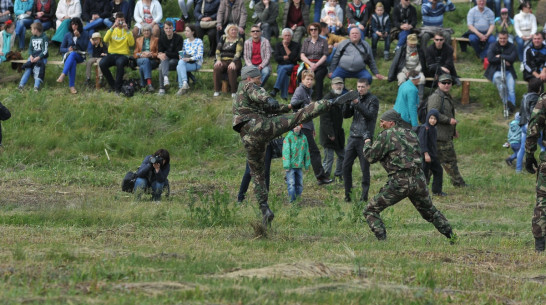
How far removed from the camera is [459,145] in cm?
2062

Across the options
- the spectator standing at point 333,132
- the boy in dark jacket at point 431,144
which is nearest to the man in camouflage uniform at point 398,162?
the boy in dark jacket at point 431,144

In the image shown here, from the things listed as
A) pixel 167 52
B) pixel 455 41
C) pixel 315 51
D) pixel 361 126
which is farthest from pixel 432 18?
pixel 361 126

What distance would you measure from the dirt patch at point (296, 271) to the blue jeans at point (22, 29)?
1779 centimetres

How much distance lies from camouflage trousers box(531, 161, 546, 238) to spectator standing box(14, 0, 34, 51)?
1760 centimetres

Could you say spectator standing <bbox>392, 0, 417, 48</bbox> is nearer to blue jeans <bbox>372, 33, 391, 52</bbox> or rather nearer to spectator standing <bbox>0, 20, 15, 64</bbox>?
blue jeans <bbox>372, 33, 391, 52</bbox>

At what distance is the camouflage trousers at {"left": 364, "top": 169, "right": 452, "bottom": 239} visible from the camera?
444 inches

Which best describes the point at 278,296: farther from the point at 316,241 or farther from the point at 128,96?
the point at 128,96

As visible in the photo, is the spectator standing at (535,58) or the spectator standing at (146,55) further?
the spectator standing at (146,55)

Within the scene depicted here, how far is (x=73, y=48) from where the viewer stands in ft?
76.2

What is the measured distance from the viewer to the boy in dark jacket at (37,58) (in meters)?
22.7

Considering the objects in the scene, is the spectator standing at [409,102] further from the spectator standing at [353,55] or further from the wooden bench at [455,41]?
the wooden bench at [455,41]

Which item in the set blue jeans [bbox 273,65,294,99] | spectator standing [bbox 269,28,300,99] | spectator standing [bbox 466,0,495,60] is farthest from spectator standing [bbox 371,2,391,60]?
blue jeans [bbox 273,65,294,99]

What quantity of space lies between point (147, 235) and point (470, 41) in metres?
14.8

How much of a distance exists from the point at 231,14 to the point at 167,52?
220 centimetres
